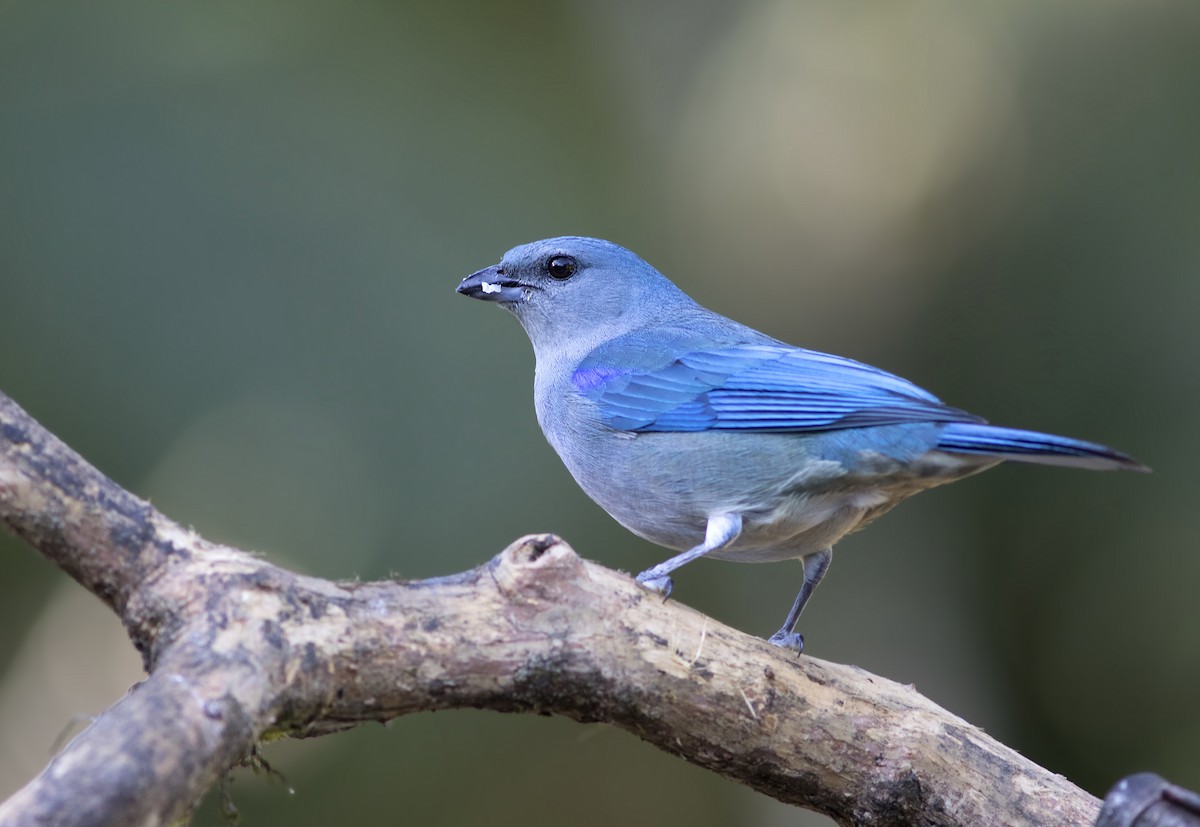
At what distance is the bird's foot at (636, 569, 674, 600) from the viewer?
3398mm

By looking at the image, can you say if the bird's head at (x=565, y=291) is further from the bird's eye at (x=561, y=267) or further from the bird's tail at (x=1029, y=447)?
the bird's tail at (x=1029, y=447)

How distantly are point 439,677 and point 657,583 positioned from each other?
87cm

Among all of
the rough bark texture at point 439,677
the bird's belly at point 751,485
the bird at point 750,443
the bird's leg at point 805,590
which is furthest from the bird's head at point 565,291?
the rough bark texture at point 439,677

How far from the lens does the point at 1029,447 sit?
3.49 meters

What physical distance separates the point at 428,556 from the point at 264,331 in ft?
4.95

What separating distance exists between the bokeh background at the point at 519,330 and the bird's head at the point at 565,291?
4.89 ft

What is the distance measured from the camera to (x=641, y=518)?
4121mm

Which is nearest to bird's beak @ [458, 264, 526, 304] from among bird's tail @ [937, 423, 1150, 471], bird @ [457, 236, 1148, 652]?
bird @ [457, 236, 1148, 652]

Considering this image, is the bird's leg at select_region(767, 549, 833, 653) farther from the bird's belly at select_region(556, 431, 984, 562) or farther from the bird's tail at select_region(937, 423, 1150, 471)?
the bird's tail at select_region(937, 423, 1150, 471)

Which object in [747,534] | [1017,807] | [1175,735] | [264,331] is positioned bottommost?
[1175,735]

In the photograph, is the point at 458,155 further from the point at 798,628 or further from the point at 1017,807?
the point at 1017,807

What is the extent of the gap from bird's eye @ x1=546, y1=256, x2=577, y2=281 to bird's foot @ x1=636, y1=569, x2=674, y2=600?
170 cm

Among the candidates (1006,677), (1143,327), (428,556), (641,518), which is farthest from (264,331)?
(1143,327)

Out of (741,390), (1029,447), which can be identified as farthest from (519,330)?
(1029,447)
